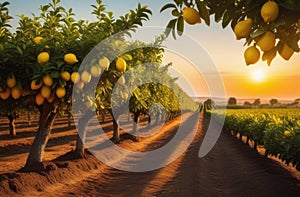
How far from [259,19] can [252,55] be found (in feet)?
1.29

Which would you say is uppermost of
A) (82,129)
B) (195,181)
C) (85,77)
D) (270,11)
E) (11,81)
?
(11,81)

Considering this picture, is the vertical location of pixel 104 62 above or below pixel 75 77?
above

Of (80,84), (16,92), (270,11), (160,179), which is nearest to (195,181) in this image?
(160,179)

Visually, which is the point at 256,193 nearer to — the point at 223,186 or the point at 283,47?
the point at 223,186

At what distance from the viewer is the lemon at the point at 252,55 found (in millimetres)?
1937

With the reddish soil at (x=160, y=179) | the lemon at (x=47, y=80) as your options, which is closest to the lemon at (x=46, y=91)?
the lemon at (x=47, y=80)

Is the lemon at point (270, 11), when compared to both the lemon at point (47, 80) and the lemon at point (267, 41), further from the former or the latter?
the lemon at point (47, 80)

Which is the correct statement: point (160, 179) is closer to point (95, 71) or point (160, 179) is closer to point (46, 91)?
point (46, 91)

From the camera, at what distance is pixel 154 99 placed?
70.3 feet

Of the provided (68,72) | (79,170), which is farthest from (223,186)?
(68,72)

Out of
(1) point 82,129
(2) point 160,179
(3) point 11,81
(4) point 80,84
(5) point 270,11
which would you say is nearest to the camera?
(5) point 270,11

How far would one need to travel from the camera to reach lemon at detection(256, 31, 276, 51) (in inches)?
74.9

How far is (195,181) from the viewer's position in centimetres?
1057

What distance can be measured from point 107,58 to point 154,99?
50.5ft
